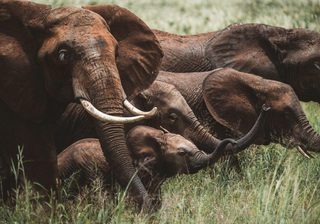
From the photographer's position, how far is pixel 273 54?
1376 centimetres

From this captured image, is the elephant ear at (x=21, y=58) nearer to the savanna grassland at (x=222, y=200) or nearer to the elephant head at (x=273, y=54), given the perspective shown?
the savanna grassland at (x=222, y=200)

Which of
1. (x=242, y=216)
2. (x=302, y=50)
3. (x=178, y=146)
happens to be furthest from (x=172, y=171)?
(x=302, y=50)

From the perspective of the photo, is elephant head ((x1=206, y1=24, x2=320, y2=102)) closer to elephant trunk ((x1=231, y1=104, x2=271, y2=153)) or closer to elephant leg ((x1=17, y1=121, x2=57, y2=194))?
elephant trunk ((x1=231, y1=104, x2=271, y2=153))

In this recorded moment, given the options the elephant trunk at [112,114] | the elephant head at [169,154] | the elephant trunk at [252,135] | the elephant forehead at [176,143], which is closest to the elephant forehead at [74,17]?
the elephant trunk at [112,114]

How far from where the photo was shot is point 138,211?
351 inches

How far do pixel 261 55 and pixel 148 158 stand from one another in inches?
153

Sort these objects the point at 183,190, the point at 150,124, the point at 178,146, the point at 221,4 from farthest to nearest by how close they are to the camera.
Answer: the point at 221,4
the point at 150,124
the point at 178,146
the point at 183,190

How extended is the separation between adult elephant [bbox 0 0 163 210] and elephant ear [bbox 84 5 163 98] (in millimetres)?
12

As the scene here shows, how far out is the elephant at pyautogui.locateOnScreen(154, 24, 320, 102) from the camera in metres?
13.5

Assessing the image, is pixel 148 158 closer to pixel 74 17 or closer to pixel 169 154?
pixel 169 154

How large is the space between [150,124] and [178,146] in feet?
3.42

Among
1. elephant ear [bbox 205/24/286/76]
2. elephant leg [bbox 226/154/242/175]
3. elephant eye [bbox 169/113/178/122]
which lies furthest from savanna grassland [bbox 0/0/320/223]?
elephant ear [bbox 205/24/286/76]

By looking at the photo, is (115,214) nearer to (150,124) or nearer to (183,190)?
(183,190)

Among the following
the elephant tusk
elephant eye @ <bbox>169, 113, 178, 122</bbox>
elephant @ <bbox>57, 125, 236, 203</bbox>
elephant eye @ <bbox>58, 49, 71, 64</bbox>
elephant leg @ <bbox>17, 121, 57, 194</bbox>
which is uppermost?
elephant eye @ <bbox>58, 49, 71, 64</bbox>
